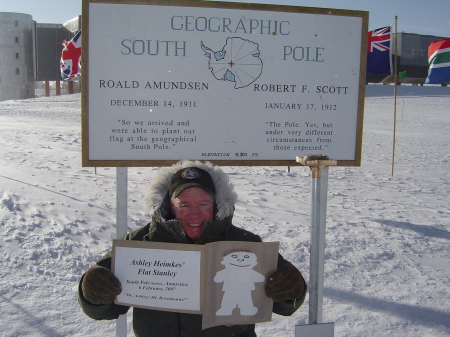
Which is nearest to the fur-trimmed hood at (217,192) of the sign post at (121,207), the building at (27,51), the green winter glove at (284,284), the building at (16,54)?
the green winter glove at (284,284)

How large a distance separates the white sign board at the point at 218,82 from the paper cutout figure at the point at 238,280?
3.04 ft

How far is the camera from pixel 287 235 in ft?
15.0

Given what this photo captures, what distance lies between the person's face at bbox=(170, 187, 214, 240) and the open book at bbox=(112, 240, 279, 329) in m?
0.17

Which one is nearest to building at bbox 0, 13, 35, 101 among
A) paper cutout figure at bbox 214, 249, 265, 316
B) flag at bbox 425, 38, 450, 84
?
flag at bbox 425, 38, 450, 84

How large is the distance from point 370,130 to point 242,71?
13.3 metres

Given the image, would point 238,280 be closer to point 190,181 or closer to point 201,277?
point 201,277

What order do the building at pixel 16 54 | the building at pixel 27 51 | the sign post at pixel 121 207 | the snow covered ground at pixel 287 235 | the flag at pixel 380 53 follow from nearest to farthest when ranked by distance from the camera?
the sign post at pixel 121 207
the snow covered ground at pixel 287 235
the flag at pixel 380 53
the building at pixel 16 54
the building at pixel 27 51

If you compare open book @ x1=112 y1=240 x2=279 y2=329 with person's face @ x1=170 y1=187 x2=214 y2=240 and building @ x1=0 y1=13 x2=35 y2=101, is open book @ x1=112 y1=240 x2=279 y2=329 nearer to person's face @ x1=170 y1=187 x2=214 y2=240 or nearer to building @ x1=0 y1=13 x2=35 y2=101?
person's face @ x1=170 y1=187 x2=214 y2=240

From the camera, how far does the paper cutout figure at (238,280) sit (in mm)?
1890

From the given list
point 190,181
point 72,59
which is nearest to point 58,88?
point 72,59

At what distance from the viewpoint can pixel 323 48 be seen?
8.88 feet

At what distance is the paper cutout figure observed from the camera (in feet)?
6.20

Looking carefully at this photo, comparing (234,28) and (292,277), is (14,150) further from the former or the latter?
(292,277)
